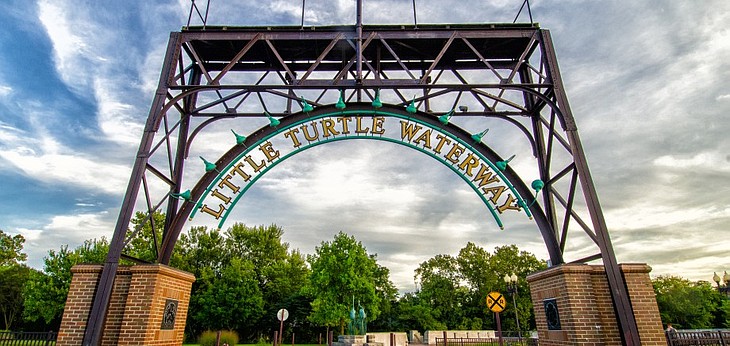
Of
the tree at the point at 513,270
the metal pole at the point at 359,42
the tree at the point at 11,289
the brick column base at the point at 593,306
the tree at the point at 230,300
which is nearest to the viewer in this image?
the brick column base at the point at 593,306

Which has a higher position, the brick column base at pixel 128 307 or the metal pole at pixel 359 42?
the metal pole at pixel 359 42

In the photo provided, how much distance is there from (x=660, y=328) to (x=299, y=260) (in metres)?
42.8

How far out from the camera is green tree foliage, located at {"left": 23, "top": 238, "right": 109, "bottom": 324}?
34.0 m

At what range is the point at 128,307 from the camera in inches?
280

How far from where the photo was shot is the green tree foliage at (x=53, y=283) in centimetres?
3400

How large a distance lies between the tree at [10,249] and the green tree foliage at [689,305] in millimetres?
80274

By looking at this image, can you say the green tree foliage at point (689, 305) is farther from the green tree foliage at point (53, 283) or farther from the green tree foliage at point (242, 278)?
the green tree foliage at point (53, 283)

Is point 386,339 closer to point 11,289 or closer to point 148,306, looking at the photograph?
point 148,306

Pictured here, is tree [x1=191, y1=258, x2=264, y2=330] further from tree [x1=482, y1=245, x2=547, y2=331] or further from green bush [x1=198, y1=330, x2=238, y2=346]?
tree [x1=482, y1=245, x2=547, y2=331]

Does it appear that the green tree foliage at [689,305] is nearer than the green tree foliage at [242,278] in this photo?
No

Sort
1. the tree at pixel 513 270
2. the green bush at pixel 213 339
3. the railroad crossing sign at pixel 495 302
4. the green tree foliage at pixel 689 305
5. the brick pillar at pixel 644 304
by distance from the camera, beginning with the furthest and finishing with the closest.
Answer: the green tree foliage at pixel 689 305
the tree at pixel 513 270
the green bush at pixel 213 339
the railroad crossing sign at pixel 495 302
the brick pillar at pixel 644 304

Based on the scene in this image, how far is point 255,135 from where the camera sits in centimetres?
918

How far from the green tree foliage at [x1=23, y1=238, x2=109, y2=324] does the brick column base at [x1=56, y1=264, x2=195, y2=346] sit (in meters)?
31.8

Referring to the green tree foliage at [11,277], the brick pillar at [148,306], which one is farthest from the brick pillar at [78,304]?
the green tree foliage at [11,277]
